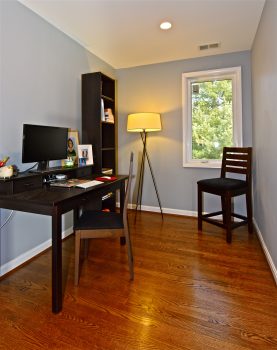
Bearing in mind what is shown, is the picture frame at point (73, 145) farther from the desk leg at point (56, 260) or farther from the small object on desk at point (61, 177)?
the desk leg at point (56, 260)

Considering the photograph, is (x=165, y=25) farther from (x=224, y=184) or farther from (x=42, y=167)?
(x=42, y=167)

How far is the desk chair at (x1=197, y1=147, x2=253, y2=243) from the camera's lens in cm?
268

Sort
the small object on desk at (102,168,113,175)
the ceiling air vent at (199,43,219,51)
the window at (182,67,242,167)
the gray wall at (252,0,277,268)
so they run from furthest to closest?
1. the window at (182,67,242,167)
2. the small object on desk at (102,168,113,175)
3. the ceiling air vent at (199,43,219,51)
4. the gray wall at (252,0,277,268)

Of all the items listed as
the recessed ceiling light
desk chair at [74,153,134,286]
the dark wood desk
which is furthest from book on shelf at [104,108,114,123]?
the dark wood desk

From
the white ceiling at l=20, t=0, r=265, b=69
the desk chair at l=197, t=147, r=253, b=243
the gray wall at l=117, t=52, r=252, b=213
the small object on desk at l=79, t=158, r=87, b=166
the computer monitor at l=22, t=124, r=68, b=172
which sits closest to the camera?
the computer monitor at l=22, t=124, r=68, b=172

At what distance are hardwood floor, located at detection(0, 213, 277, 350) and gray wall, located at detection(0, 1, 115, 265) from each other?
0.34 meters

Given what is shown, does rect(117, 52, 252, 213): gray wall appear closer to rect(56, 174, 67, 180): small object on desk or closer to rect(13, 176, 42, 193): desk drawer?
rect(56, 174, 67, 180): small object on desk

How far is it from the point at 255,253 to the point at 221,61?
2547mm

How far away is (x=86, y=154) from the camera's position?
2869 millimetres

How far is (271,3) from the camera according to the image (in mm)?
1951

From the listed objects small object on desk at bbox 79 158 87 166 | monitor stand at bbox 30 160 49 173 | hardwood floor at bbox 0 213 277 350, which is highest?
small object on desk at bbox 79 158 87 166

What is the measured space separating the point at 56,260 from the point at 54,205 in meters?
0.37

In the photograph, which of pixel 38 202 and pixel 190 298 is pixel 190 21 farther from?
pixel 190 298

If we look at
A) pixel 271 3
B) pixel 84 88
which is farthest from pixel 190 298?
Result: pixel 84 88
